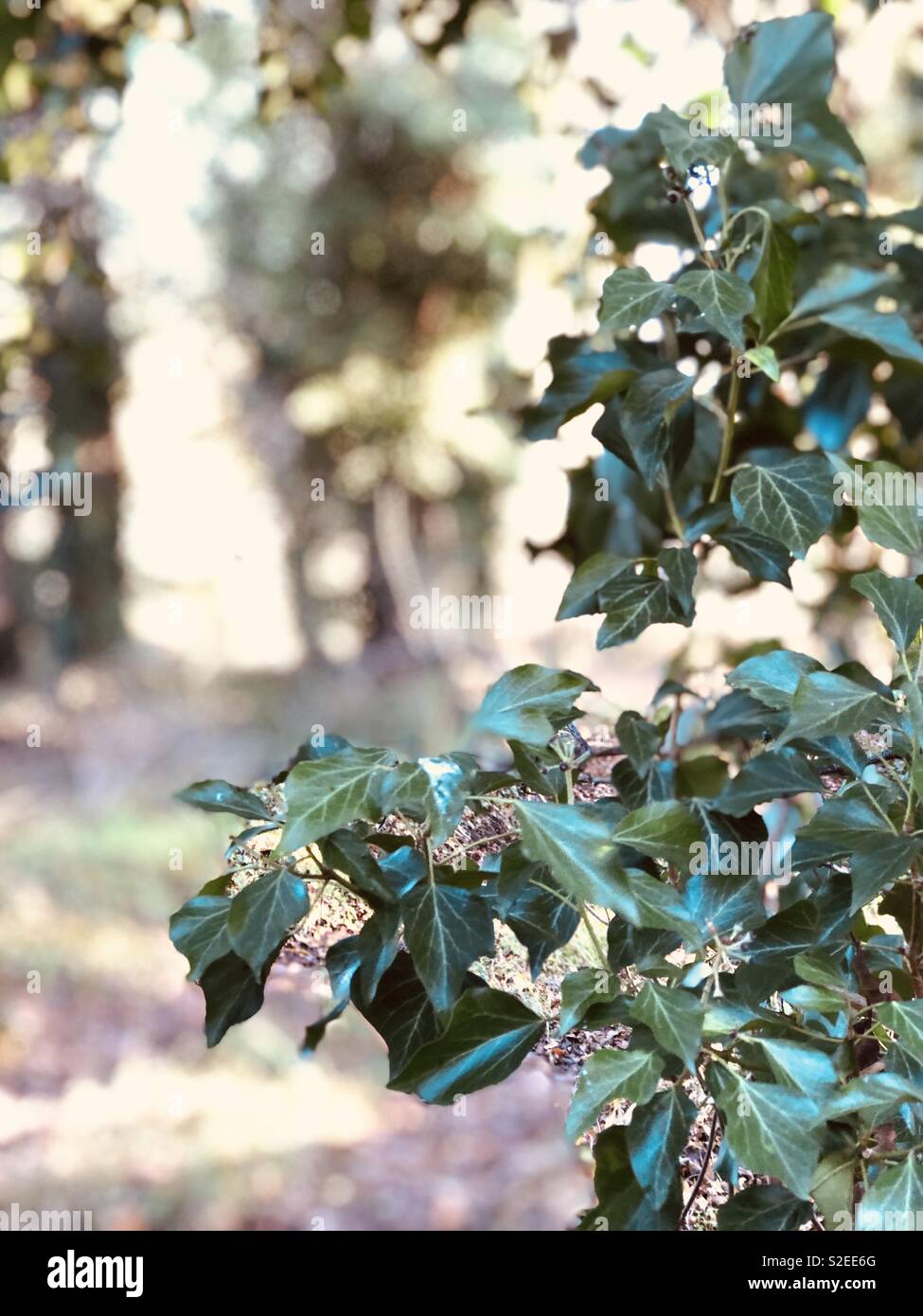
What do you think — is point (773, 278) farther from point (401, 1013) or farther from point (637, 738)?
point (401, 1013)

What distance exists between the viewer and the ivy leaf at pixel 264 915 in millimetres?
423

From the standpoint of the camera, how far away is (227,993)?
18.6 inches

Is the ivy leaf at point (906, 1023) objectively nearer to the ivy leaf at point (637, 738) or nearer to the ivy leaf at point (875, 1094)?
the ivy leaf at point (875, 1094)

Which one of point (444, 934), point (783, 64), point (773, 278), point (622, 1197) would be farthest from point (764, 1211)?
point (783, 64)

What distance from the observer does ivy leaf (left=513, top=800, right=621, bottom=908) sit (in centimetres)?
40

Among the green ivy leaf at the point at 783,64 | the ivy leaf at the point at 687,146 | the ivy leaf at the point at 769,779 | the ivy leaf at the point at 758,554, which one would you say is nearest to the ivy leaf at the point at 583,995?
the ivy leaf at the point at 769,779

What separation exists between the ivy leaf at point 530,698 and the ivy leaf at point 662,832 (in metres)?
0.05

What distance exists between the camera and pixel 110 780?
3.94 meters

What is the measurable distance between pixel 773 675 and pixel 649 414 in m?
Answer: 0.15

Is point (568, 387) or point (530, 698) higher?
point (568, 387)

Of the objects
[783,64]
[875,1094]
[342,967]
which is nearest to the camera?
[875,1094]

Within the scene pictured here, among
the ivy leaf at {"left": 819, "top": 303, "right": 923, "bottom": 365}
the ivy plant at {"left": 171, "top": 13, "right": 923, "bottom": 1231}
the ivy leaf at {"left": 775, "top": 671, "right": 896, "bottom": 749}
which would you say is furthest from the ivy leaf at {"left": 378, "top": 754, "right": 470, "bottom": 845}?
the ivy leaf at {"left": 819, "top": 303, "right": 923, "bottom": 365}
